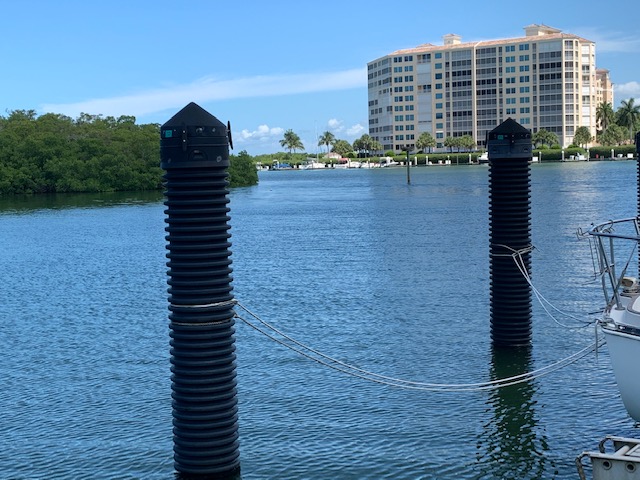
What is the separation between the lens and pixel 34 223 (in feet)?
250

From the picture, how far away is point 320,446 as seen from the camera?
1484 cm

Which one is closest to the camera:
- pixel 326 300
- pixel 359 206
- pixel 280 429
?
pixel 280 429

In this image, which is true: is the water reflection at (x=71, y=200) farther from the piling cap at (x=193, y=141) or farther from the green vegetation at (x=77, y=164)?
the piling cap at (x=193, y=141)

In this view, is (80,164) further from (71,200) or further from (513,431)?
(513,431)

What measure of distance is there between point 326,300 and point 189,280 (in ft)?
60.2

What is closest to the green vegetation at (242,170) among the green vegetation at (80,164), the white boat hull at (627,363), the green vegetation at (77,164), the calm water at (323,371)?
the green vegetation at (80,164)

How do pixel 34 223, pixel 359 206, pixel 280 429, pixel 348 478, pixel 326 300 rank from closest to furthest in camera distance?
pixel 348 478, pixel 280 429, pixel 326 300, pixel 34 223, pixel 359 206

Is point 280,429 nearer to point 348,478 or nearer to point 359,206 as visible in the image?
point 348,478

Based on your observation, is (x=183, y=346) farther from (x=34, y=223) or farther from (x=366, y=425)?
(x=34, y=223)

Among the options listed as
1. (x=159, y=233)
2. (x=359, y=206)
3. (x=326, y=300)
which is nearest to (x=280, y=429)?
(x=326, y=300)

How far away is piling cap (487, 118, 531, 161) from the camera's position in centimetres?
1757

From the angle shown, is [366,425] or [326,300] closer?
[366,425]

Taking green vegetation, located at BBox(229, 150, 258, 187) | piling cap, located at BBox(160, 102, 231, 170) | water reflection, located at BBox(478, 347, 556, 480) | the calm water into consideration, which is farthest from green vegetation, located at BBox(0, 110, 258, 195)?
piling cap, located at BBox(160, 102, 231, 170)

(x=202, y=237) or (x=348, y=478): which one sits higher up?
(x=202, y=237)
